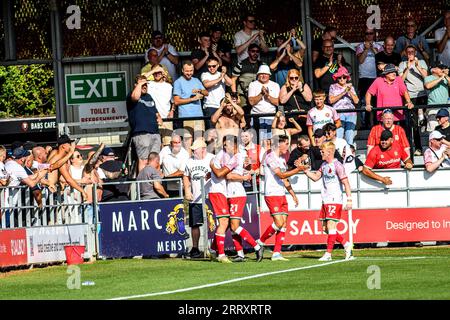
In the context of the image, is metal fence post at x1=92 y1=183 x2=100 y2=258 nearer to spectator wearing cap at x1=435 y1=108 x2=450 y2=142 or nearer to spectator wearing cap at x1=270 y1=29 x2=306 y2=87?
spectator wearing cap at x1=270 y1=29 x2=306 y2=87

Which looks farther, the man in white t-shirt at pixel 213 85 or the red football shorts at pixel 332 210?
the man in white t-shirt at pixel 213 85

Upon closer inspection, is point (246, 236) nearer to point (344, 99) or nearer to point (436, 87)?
point (344, 99)

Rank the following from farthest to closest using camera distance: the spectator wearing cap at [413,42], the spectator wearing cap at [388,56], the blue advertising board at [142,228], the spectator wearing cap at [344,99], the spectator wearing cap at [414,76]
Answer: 1. the spectator wearing cap at [413,42]
2. the spectator wearing cap at [388,56]
3. the spectator wearing cap at [414,76]
4. the spectator wearing cap at [344,99]
5. the blue advertising board at [142,228]

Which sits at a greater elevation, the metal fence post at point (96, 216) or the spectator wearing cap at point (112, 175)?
the spectator wearing cap at point (112, 175)

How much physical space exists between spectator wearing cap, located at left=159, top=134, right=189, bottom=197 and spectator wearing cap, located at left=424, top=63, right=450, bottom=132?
5258 mm

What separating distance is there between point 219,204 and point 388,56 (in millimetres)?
7272

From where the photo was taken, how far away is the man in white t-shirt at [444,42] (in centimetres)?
2767

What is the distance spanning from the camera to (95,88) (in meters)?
29.7

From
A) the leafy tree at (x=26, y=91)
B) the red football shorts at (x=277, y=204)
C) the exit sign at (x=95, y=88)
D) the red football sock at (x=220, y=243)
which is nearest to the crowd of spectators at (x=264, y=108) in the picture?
the exit sign at (x=95, y=88)

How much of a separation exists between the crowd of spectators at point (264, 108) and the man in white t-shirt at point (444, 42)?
25 mm

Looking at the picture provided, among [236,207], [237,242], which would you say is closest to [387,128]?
[236,207]

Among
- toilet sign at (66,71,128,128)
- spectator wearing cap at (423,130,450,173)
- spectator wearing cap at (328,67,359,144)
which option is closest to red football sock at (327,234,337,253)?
spectator wearing cap at (423,130,450,173)

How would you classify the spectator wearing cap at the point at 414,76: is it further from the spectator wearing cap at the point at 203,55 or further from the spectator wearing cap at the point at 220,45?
the spectator wearing cap at the point at 203,55
